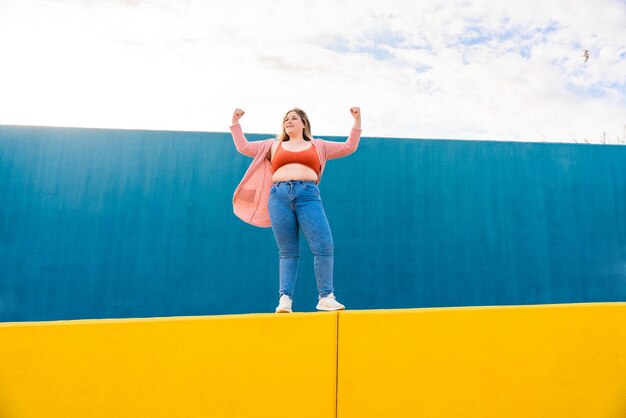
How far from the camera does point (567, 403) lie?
121 cm

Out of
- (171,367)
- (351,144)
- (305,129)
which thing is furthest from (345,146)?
(171,367)

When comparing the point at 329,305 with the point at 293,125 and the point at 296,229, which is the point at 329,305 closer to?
the point at 296,229

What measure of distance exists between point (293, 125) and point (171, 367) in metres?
1.34

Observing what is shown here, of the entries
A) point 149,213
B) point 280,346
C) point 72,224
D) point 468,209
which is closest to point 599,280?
point 468,209

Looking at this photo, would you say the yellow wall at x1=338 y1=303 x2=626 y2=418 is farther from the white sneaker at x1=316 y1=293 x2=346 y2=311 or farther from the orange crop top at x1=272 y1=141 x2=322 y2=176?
the orange crop top at x1=272 y1=141 x2=322 y2=176

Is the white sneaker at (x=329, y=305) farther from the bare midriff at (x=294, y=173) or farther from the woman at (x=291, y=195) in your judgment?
the bare midriff at (x=294, y=173)

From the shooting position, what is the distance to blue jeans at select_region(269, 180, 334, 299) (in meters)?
1.77

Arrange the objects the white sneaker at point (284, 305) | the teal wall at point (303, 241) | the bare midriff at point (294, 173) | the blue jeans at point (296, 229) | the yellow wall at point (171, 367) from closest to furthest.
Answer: the yellow wall at point (171, 367) → the white sneaker at point (284, 305) → the blue jeans at point (296, 229) → the bare midriff at point (294, 173) → the teal wall at point (303, 241)

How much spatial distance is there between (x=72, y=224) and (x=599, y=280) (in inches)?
186

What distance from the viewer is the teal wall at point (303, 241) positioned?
3.28 metres

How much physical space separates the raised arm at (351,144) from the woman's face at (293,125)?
165 mm

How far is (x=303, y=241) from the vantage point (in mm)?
3451

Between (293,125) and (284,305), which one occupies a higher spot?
(293,125)

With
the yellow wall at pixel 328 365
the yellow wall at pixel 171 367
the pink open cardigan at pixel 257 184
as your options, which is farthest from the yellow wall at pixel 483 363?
the pink open cardigan at pixel 257 184
